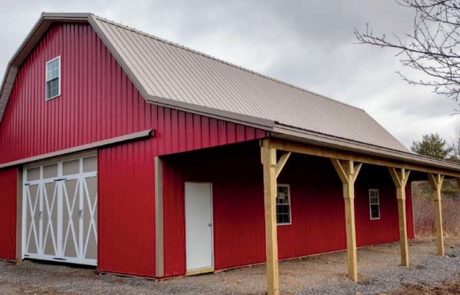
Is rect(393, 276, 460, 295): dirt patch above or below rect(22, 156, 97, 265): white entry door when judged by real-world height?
below

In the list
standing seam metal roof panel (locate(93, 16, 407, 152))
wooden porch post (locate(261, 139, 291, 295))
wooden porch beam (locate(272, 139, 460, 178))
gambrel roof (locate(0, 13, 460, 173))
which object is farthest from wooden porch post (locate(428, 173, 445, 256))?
wooden porch post (locate(261, 139, 291, 295))

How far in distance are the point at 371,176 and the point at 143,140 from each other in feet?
34.3

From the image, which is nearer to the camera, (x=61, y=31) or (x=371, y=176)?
(x=61, y=31)

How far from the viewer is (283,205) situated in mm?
13398

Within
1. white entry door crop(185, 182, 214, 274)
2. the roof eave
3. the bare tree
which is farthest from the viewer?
white entry door crop(185, 182, 214, 274)

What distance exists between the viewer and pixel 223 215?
11.3 m

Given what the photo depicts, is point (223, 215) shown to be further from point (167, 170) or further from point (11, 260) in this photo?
point (11, 260)

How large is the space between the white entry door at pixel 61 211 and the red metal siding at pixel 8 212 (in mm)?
398

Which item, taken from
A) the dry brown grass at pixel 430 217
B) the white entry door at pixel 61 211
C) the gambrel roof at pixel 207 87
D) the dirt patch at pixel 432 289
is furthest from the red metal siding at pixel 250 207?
the dry brown grass at pixel 430 217

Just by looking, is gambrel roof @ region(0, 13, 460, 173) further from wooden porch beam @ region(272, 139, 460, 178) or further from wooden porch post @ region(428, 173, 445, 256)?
wooden porch post @ region(428, 173, 445, 256)

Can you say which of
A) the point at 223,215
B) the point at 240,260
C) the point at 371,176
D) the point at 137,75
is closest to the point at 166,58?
the point at 137,75

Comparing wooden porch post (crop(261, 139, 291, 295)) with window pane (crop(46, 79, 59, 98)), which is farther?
window pane (crop(46, 79, 59, 98))

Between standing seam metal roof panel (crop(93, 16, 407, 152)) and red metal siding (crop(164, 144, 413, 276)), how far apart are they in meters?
1.23

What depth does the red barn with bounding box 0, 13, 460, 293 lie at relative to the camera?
966 cm
